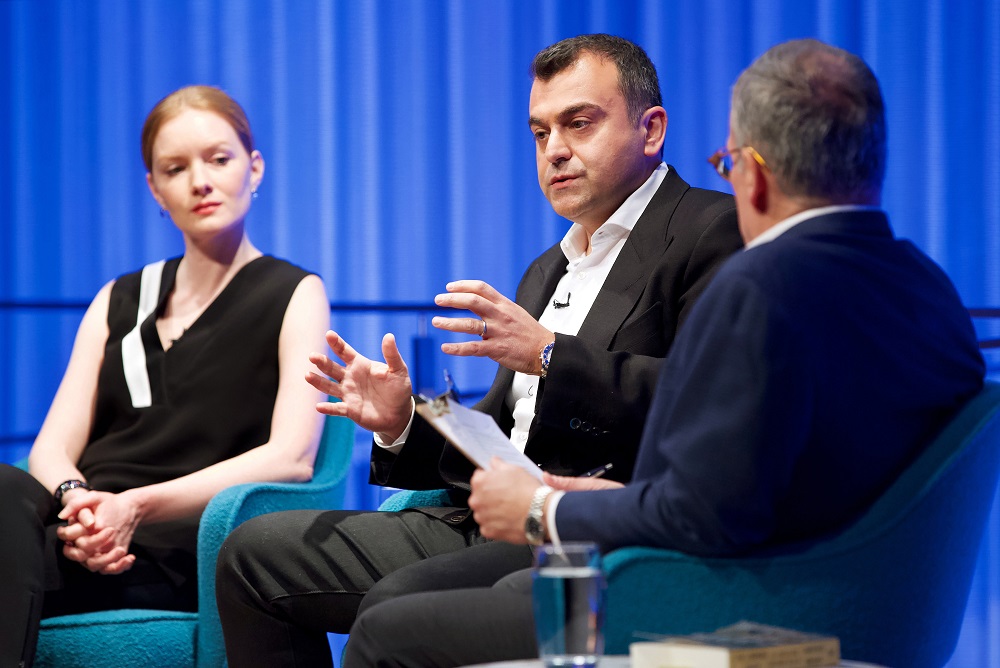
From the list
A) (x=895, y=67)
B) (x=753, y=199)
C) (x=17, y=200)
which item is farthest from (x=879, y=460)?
(x=17, y=200)

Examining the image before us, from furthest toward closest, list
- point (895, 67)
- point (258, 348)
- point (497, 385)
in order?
point (895, 67), point (258, 348), point (497, 385)

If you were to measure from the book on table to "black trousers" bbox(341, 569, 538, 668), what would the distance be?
0.90ft

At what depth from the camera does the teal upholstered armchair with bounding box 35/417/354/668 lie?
2.21m

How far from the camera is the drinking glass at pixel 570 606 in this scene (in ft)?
3.80

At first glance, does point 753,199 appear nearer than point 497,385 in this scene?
Yes

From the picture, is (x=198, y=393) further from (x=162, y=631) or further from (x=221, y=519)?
(x=162, y=631)

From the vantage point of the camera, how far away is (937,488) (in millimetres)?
1407

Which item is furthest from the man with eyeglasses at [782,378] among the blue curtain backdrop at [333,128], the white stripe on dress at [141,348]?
the blue curtain backdrop at [333,128]

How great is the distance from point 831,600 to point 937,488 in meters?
0.19

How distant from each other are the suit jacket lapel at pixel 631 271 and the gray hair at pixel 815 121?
0.67 metres

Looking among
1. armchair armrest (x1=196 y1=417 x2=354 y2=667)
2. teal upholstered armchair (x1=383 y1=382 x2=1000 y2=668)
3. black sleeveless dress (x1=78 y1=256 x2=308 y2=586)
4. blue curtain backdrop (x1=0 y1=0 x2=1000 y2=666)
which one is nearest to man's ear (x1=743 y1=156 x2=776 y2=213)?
teal upholstered armchair (x1=383 y1=382 x2=1000 y2=668)

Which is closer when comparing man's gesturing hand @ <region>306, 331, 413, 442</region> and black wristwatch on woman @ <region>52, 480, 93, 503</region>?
man's gesturing hand @ <region>306, 331, 413, 442</region>

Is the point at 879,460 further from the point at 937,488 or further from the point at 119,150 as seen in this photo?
the point at 119,150

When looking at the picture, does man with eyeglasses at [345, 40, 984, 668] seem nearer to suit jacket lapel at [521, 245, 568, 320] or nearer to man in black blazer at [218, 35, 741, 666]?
man in black blazer at [218, 35, 741, 666]
